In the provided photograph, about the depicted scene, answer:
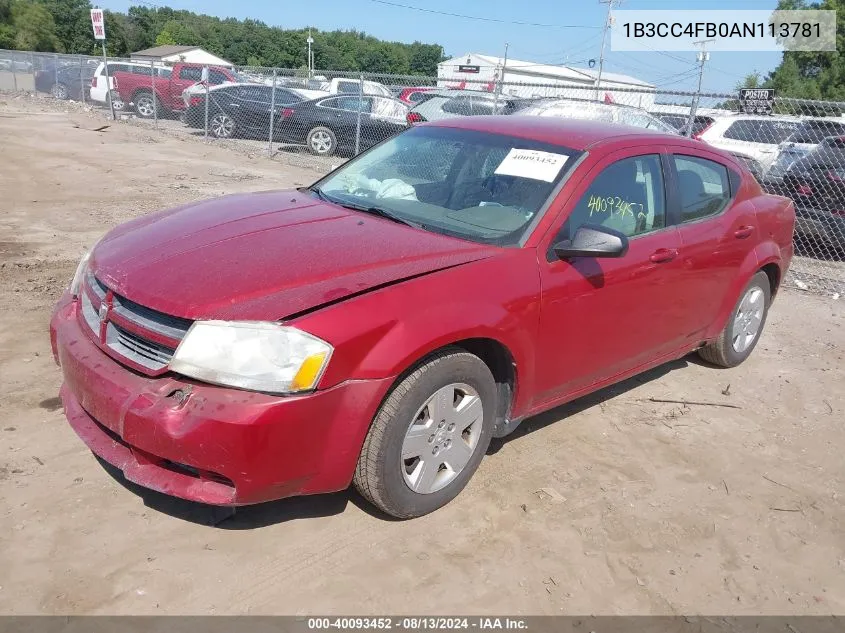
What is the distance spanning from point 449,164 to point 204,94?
16.5 m

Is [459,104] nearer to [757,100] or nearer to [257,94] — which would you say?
[257,94]

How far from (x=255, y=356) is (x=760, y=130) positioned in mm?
11889

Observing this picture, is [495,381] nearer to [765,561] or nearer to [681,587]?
[681,587]

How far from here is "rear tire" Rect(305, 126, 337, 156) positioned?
53.0 feet

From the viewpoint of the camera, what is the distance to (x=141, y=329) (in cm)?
278

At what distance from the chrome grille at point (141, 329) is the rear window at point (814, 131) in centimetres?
1056

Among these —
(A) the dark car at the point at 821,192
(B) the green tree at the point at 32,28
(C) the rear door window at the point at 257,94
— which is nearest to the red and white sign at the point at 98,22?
(C) the rear door window at the point at 257,94

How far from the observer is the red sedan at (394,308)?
2584 millimetres

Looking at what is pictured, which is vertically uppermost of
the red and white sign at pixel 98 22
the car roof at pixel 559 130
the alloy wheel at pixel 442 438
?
the red and white sign at pixel 98 22

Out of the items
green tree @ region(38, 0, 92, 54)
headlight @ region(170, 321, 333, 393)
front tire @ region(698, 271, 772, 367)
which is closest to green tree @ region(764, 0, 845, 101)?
front tire @ region(698, 271, 772, 367)

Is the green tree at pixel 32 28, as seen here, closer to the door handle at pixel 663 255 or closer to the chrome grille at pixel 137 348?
the chrome grille at pixel 137 348

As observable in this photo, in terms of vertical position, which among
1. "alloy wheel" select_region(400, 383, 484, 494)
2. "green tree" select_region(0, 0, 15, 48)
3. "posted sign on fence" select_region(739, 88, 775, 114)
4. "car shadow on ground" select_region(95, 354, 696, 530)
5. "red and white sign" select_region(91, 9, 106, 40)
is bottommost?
"car shadow on ground" select_region(95, 354, 696, 530)

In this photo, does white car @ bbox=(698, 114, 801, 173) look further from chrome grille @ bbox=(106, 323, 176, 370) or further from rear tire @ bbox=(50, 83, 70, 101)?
rear tire @ bbox=(50, 83, 70, 101)

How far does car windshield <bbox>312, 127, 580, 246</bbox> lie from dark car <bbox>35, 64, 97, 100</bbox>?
23357 millimetres
